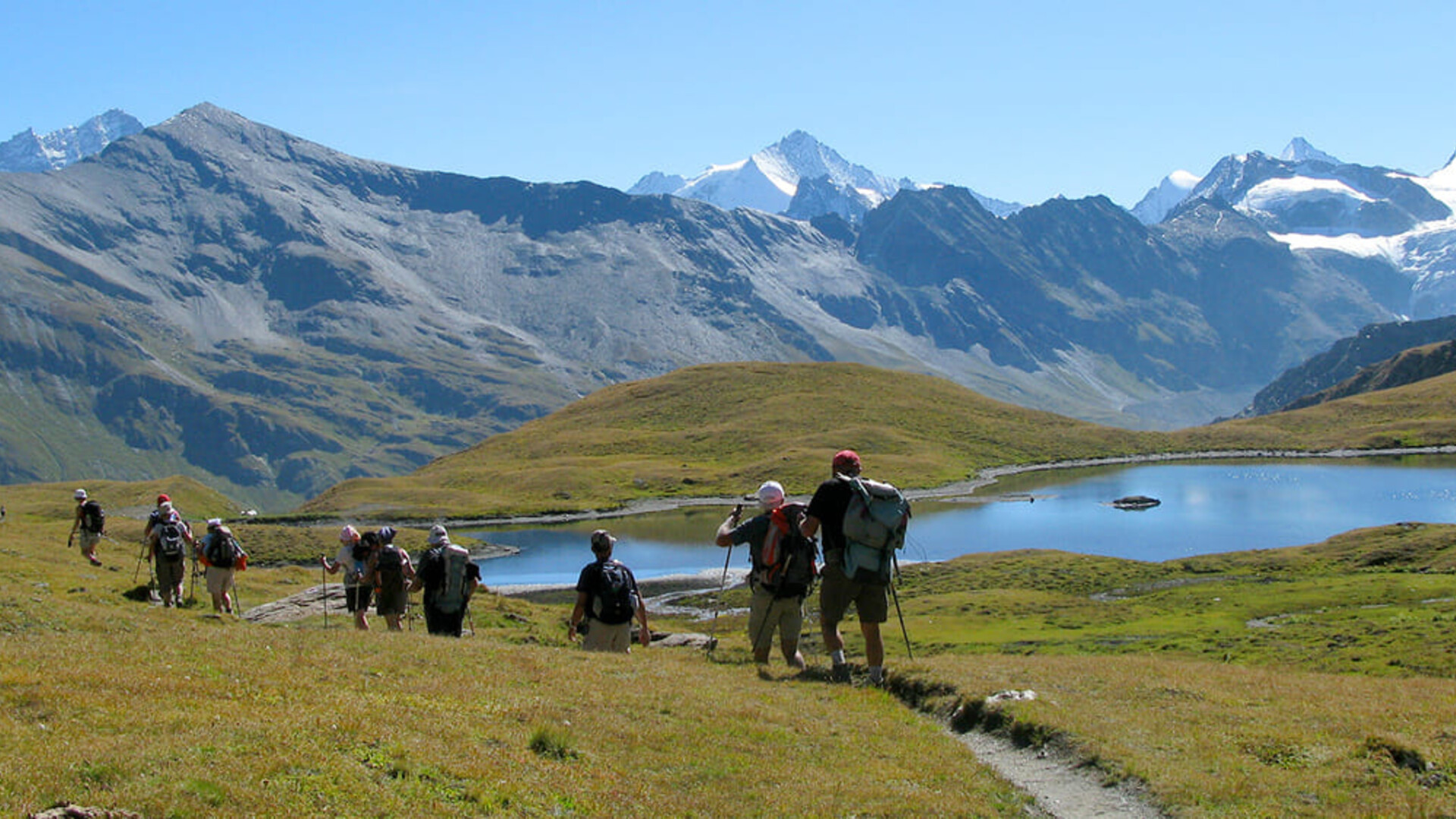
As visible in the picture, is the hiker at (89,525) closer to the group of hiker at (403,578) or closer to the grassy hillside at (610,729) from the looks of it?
the group of hiker at (403,578)

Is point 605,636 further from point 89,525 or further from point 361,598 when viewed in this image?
point 89,525

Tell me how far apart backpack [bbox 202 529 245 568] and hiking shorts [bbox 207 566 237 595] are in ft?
0.46

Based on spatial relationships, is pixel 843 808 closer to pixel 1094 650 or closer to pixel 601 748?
pixel 601 748

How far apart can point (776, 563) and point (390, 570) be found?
12788 mm

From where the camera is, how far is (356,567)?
112ft

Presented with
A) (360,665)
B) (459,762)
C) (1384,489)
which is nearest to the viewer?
(459,762)

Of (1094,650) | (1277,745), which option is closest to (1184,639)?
(1094,650)

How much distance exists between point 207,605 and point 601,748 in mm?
29370

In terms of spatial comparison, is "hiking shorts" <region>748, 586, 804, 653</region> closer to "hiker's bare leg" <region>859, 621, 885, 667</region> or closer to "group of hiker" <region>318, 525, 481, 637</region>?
"hiker's bare leg" <region>859, 621, 885, 667</region>

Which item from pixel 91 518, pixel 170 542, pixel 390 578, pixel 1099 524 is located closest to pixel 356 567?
pixel 390 578

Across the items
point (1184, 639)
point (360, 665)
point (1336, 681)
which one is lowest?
point (1184, 639)

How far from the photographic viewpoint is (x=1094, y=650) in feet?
155

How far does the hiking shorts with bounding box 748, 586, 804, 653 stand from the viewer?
82.9 ft

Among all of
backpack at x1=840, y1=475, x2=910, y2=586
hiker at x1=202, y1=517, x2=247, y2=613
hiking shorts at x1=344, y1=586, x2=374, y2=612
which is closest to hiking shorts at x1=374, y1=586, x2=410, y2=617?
hiking shorts at x1=344, y1=586, x2=374, y2=612
